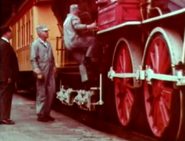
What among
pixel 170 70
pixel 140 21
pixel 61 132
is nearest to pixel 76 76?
→ pixel 61 132

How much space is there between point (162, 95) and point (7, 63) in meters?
3.82

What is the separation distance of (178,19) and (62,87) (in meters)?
5.99

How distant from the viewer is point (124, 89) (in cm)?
845

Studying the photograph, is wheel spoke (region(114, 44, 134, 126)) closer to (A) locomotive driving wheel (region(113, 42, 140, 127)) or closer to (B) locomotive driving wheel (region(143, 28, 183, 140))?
(A) locomotive driving wheel (region(113, 42, 140, 127))

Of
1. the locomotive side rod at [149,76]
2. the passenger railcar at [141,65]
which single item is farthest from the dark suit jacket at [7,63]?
the locomotive side rod at [149,76]

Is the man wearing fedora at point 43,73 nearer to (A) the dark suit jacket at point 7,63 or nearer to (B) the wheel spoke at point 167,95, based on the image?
(A) the dark suit jacket at point 7,63

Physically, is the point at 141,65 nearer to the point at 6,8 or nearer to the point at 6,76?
the point at 6,76

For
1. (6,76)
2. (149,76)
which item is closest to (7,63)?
(6,76)

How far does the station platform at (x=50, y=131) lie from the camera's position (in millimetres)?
8148

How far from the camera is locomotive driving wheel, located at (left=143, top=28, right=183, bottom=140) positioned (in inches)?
260

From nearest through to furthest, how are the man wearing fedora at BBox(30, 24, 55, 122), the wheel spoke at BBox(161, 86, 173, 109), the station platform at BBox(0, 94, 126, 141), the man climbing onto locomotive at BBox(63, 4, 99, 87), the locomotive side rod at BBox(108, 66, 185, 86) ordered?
1. the locomotive side rod at BBox(108, 66, 185, 86)
2. the wheel spoke at BBox(161, 86, 173, 109)
3. the station platform at BBox(0, 94, 126, 141)
4. the man climbing onto locomotive at BBox(63, 4, 99, 87)
5. the man wearing fedora at BBox(30, 24, 55, 122)

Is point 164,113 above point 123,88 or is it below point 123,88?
below

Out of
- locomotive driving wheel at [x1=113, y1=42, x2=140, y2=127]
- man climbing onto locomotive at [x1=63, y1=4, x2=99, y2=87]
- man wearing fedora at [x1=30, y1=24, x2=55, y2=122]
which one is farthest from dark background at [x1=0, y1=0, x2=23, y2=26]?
locomotive driving wheel at [x1=113, y1=42, x2=140, y2=127]

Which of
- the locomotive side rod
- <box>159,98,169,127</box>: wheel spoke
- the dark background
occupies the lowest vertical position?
<box>159,98,169,127</box>: wheel spoke
